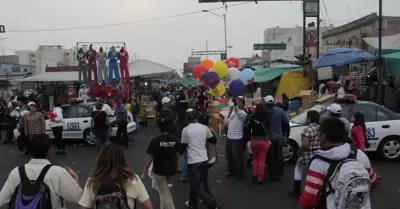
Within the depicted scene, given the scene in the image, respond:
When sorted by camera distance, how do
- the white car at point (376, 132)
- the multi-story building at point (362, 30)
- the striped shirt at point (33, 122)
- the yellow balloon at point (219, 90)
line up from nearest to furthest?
the white car at point (376, 132) → the striped shirt at point (33, 122) → the yellow balloon at point (219, 90) → the multi-story building at point (362, 30)

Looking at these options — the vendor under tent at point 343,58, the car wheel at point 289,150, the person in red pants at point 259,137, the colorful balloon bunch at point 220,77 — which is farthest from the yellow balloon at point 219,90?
the person in red pants at point 259,137

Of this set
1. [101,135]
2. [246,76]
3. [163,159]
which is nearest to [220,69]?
[246,76]

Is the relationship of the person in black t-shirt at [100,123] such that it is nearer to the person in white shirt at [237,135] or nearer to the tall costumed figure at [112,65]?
the person in white shirt at [237,135]

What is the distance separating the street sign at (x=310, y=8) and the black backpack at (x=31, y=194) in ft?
67.3

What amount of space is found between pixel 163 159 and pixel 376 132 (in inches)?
253

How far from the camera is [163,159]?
586 cm

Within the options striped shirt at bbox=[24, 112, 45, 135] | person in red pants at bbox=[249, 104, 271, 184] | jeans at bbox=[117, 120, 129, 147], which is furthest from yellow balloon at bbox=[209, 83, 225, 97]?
person in red pants at bbox=[249, 104, 271, 184]

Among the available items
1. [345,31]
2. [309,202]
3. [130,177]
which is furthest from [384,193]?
[345,31]

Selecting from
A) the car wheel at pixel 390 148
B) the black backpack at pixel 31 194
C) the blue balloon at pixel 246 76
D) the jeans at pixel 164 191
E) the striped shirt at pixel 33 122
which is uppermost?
the blue balloon at pixel 246 76

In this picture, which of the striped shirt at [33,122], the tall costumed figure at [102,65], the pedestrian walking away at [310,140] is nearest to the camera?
the pedestrian walking away at [310,140]

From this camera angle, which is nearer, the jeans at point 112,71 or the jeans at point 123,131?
the jeans at point 123,131

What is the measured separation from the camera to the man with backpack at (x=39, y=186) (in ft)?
11.6

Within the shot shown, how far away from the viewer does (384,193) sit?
757 cm

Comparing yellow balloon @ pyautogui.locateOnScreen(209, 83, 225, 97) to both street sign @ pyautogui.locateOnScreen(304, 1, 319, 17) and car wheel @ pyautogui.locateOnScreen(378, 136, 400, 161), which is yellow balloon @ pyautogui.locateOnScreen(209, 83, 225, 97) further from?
street sign @ pyautogui.locateOnScreen(304, 1, 319, 17)
